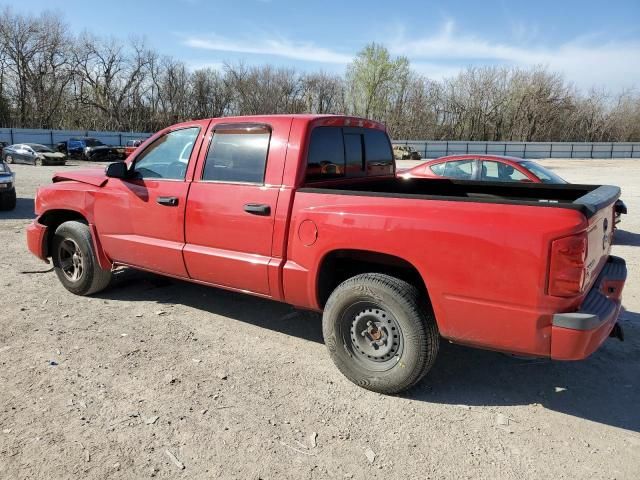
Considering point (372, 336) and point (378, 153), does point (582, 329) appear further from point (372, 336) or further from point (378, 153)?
point (378, 153)

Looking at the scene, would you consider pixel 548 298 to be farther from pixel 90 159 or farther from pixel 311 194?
pixel 90 159

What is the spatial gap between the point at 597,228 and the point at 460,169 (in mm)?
6098

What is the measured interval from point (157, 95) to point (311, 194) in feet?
236

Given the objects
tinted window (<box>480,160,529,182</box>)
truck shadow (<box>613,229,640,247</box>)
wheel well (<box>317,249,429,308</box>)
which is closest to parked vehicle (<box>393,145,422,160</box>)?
truck shadow (<box>613,229,640,247</box>)

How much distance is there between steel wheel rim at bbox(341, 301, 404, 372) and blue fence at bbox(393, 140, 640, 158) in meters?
44.3

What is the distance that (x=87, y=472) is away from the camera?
2734mm

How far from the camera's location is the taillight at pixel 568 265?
2754mm

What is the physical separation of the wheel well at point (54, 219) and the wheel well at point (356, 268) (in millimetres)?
3224

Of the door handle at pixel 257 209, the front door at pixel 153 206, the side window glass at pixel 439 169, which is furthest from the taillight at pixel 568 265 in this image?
the side window glass at pixel 439 169

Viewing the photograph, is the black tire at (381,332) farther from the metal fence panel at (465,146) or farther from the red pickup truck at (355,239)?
the metal fence panel at (465,146)

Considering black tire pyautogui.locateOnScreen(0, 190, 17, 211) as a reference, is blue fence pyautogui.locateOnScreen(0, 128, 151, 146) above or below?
above

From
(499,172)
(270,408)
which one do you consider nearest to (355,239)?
(270,408)

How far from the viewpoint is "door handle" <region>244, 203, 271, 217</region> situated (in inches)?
154

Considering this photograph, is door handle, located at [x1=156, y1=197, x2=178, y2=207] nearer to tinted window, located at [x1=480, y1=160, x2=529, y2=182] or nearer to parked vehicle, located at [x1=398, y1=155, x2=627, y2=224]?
parked vehicle, located at [x1=398, y1=155, x2=627, y2=224]
